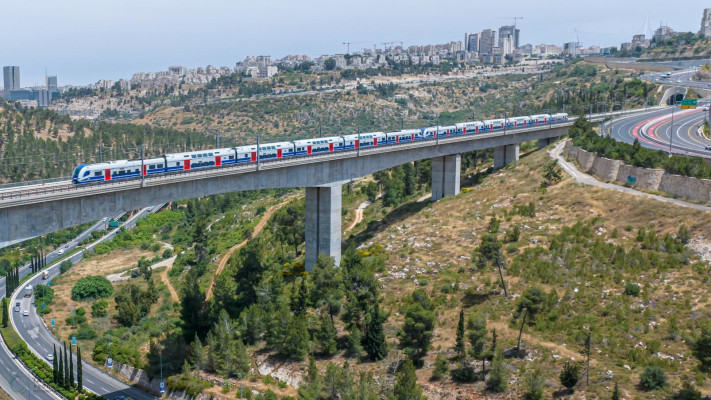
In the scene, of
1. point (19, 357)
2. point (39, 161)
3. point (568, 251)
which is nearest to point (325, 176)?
point (568, 251)

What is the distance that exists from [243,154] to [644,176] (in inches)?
1627

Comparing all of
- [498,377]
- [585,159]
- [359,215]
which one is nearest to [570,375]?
[498,377]

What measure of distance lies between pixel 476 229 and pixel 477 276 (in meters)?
11.6

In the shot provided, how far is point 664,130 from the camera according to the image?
10419 centimetres

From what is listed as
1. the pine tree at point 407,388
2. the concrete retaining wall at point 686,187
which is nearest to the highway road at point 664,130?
the concrete retaining wall at point 686,187

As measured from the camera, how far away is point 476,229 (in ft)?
246

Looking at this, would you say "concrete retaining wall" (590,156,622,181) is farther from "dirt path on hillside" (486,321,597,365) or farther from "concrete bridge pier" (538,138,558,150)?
"dirt path on hillside" (486,321,597,365)

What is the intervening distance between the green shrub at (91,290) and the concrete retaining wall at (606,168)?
6229 cm

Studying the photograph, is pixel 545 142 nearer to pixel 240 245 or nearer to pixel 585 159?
pixel 585 159

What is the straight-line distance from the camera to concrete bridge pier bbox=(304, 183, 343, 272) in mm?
70938

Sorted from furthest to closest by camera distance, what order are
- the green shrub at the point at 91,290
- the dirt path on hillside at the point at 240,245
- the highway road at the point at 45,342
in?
the green shrub at the point at 91,290, the dirt path on hillside at the point at 240,245, the highway road at the point at 45,342

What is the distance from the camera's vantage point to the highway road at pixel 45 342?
197 feet

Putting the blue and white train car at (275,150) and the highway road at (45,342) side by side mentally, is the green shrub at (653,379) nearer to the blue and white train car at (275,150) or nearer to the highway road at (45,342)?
the blue and white train car at (275,150)

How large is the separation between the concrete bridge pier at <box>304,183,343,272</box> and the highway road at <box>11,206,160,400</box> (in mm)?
21911
